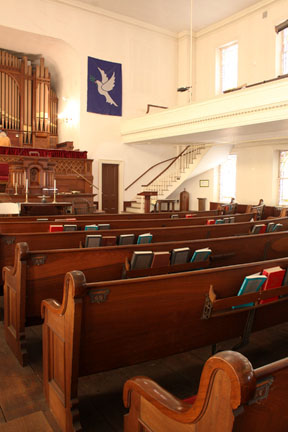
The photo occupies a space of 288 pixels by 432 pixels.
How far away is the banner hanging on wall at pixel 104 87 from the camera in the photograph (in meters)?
13.0

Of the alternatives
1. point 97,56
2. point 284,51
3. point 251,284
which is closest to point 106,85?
point 97,56

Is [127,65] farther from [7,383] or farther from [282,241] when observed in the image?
[7,383]

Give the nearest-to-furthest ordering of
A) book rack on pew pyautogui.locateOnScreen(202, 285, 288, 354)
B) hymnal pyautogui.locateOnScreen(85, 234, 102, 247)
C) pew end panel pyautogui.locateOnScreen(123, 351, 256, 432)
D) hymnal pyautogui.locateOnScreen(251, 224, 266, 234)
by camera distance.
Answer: pew end panel pyautogui.locateOnScreen(123, 351, 256, 432), book rack on pew pyautogui.locateOnScreen(202, 285, 288, 354), hymnal pyautogui.locateOnScreen(85, 234, 102, 247), hymnal pyautogui.locateOnScreen(251, 224, 266, 234)

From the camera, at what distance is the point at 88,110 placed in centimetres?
1305

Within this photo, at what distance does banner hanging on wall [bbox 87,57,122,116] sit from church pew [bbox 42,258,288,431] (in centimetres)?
1190

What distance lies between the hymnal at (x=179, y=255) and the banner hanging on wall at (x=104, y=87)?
A: 11.1 metres

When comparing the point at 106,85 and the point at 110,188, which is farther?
the point at 110,188

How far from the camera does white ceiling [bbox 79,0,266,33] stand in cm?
1266

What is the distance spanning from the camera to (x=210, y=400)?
0.96 m

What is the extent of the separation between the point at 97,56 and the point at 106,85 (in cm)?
99

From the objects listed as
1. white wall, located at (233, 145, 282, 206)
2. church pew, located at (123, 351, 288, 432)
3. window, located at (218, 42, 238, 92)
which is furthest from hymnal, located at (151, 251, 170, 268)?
window, located at (218, 42, 238, 92)

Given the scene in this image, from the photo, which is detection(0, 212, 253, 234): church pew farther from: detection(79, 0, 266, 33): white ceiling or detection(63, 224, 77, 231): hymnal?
detection(79, 0, 266, 33): white ceiling

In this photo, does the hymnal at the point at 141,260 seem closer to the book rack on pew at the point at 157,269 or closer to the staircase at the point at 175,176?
the book rack on pew at the point at 157,269

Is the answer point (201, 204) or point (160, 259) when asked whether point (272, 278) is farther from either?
point (201, 204)
